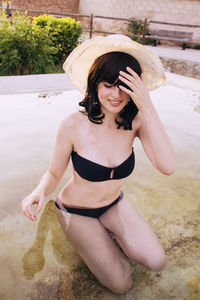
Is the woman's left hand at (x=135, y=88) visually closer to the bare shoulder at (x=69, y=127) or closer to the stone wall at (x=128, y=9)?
the bare shoulder at (x=69, y=127)

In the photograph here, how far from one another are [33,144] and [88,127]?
206cm

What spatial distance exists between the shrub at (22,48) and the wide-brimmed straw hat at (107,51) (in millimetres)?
4831

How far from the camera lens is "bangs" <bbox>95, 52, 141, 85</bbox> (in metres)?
1.49

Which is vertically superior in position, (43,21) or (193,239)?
(43,21)

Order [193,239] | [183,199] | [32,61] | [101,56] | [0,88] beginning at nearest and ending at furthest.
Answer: [101,56]
[193,239]
[183,199]
[0,88]
[32,61]

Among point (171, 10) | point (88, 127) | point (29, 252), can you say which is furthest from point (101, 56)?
point (171, 10)

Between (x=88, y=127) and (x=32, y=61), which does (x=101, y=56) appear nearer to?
(x=88, y=127)

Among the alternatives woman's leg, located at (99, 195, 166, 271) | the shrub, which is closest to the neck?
woman's leg, located at (99, 195, 166, 271)

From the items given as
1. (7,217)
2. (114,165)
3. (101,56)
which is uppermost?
(101,56)

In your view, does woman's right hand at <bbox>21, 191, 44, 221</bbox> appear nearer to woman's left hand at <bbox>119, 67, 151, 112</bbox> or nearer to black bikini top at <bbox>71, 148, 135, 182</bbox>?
→ black bikini top at <bbox>71, 148, 135, 182</bbox>

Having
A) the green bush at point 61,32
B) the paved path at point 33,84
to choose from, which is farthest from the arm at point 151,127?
the green bush at point 61,32

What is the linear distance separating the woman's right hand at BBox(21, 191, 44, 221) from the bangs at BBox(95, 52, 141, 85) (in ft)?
2.62

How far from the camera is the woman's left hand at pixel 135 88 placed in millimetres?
1439

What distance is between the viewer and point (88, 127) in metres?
1.76
